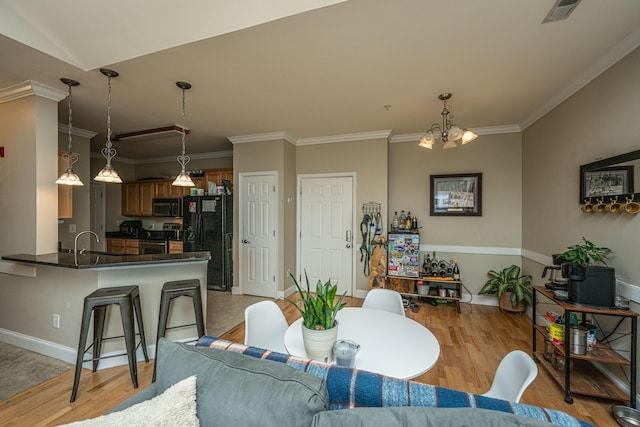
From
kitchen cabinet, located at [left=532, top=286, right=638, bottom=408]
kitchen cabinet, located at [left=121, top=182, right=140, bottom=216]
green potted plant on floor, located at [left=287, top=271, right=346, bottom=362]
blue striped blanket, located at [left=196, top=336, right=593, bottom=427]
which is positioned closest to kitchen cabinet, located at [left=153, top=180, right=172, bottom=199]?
kitchen cabinet, located at [left=121, top=182, right=140, bottom=216]

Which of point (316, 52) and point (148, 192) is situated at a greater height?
point (316, 52)

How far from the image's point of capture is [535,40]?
194cm

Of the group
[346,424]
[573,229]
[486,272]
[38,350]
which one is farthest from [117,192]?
[573,229]

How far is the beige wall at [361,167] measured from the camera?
4137 mm

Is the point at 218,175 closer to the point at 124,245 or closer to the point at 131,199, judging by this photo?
the point at 131,199

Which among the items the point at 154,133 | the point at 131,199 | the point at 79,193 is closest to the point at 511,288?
the point at 154,133

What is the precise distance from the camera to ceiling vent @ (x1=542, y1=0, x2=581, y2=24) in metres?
1.59

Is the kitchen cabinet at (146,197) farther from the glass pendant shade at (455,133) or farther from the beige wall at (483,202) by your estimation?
the glass pendant shade at (455,133)

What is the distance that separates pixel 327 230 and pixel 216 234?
1918mm

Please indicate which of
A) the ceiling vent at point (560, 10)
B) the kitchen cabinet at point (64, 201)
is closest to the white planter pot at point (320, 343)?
the ceiling vent at point (560, 10)

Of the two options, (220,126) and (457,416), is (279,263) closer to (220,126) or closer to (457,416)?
(220,126)

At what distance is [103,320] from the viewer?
2219 mm

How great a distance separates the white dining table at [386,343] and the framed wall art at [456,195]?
9.06 ft

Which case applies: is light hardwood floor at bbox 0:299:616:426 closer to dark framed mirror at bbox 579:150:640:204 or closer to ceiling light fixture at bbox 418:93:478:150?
dark framed mirror at bbox 579:150:640:204
